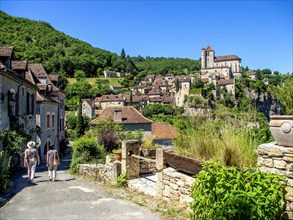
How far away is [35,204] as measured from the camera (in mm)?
6902

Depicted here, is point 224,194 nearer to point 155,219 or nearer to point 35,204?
point 155,219

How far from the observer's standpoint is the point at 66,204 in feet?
22.7

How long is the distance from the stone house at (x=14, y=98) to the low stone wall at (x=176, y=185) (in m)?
9.29

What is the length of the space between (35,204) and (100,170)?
355 centimetres

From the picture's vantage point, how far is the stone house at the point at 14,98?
41.6ft

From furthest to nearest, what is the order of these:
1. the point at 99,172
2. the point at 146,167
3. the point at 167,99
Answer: the point at 167,99 → the point at 146,167 → the point at 99,172

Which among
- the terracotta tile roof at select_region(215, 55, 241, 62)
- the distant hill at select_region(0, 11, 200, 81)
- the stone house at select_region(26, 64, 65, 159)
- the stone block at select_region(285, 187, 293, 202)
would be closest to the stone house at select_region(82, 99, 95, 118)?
the distant hill at select_region(0, 11, 200, 81)

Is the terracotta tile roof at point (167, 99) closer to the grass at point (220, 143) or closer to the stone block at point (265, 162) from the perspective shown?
the grass at point (220, 143)

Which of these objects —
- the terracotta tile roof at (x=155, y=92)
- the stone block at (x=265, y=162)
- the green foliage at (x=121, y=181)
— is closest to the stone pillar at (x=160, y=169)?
the green foliage at (x=121, y=181)

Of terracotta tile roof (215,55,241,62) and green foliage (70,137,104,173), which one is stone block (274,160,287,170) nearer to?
green foliage (70,137,104,173)

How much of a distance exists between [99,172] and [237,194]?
23.9 ft

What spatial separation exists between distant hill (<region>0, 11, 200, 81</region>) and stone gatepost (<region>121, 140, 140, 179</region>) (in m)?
96.4

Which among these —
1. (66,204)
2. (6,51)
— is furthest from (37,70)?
(66,204)

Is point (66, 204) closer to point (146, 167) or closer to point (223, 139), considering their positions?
point (146, 167)
